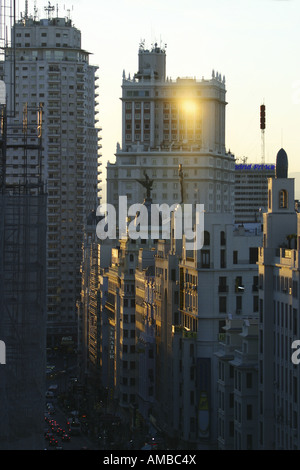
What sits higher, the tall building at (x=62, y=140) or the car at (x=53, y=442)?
the tall building at (x=62, y=140)

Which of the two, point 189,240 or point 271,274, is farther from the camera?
point 189,240

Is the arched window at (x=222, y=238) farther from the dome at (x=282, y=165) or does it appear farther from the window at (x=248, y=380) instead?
the window at (x=248, y=380)

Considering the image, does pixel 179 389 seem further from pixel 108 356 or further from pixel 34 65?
pixel 34 65

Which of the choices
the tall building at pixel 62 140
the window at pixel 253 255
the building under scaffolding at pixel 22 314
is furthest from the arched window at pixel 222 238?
the tall building at pixel 62 140

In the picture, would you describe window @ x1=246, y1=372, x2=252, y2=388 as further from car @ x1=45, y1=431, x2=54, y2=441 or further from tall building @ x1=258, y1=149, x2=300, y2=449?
car @ x1=45, y1=431, x2=54, y2=441

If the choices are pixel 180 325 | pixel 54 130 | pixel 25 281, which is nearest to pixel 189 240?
pixel 180 325

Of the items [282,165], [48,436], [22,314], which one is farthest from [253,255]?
[48,436]

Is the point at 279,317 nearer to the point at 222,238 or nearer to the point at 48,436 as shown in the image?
the point at 222,238
